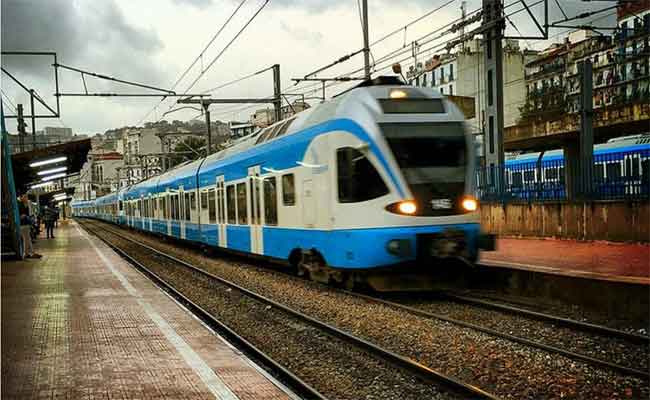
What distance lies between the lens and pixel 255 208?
15.6 meters

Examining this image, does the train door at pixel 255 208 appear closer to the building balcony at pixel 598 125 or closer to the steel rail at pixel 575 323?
the steel rail at pixel 575 323

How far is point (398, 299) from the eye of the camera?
37.7 ft

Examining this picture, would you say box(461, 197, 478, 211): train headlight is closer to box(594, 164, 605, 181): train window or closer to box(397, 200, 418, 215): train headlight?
box(397, 200, 418, 215): train headlight

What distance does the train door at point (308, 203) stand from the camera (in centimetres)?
1200

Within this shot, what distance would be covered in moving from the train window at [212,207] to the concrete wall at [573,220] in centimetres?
824

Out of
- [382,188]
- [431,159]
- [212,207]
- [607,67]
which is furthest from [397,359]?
[607,67]

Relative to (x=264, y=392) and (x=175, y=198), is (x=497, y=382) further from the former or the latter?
(x=175, y=198)

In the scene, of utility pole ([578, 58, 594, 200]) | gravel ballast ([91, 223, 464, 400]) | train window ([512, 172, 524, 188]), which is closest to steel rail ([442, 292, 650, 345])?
gravel ballast ([91, 223, 464, 400])

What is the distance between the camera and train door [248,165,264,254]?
15312 mm

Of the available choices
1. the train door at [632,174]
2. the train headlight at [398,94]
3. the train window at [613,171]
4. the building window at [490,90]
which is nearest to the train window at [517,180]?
the building window at [490,90]

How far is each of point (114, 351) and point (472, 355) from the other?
12.9 feet

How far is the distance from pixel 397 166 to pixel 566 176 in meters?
8.69

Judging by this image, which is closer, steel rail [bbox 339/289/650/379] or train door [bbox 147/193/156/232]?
steel rail [bbox 339/289/650/379]

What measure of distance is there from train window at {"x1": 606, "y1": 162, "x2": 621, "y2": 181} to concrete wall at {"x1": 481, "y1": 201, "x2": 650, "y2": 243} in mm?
642
